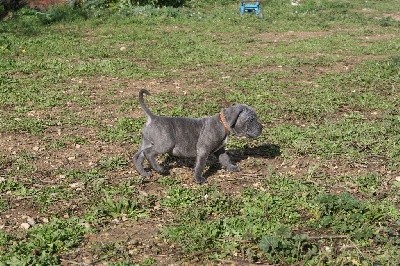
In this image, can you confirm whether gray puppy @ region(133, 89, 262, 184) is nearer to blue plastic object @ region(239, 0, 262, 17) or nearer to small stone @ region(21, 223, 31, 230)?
small stone @ region(21, 223, 31, 230)

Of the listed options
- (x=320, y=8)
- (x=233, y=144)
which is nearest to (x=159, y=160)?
(x=233, y=144)

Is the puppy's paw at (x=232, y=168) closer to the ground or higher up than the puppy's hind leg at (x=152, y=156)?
closer to the ground

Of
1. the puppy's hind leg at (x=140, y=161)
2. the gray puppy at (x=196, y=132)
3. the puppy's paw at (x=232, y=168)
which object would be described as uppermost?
the gray puppy at (x=196, y=132)

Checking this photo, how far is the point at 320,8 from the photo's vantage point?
23281 millimetres

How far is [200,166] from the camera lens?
6465 millimetres

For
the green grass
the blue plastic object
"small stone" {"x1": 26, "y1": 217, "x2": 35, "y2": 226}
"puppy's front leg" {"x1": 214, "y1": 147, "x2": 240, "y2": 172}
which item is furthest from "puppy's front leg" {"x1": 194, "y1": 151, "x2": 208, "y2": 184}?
the blue plastic object

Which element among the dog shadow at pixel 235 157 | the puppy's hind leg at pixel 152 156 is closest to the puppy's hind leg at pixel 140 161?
the puppy's hind leg at pixel 152 156

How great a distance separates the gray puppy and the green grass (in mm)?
364

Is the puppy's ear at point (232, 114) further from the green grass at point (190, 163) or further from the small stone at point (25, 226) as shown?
the small stone at point (25, 226)

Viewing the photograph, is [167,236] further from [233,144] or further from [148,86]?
[148,86]

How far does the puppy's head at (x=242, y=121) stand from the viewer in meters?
6.40

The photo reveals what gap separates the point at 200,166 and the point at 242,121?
718 mm

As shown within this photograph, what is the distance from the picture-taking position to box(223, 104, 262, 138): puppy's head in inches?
252

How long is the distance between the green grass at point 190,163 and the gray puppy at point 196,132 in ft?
1.19
